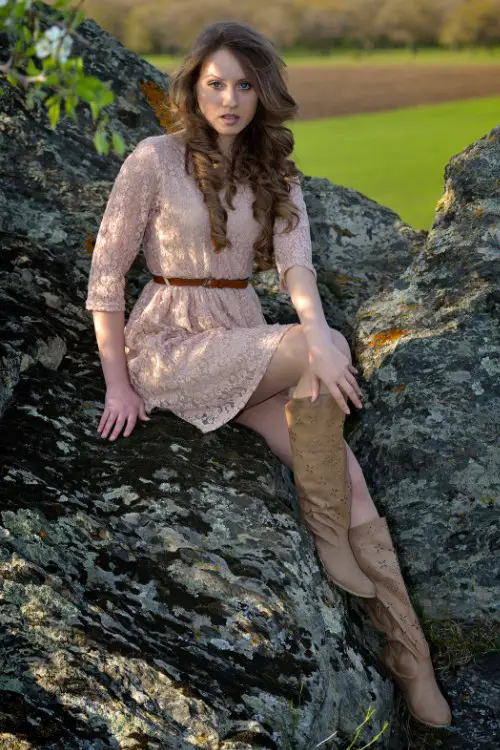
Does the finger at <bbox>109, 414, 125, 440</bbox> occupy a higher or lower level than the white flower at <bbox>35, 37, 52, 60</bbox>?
lower

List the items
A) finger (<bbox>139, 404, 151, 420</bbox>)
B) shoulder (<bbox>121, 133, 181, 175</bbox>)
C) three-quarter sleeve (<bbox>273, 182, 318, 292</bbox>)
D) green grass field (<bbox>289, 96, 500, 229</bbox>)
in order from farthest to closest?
green grass field (<bbox>289, 96, 500, 229</bbox>) → three-quarter sleeve (<bbox>273, 182, 318, 292</bbox>) → shoulder (<bbox>121, 133, 181, 175</bbox>) → finger (<bbox>139, 404, 151, 420</bbox>)

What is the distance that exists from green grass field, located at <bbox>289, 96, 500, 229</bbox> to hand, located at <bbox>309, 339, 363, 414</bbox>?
8.69 meters

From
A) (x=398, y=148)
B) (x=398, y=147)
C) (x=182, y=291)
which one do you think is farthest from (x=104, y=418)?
(x=398, y=147)

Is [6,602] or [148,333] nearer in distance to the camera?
[6,602]

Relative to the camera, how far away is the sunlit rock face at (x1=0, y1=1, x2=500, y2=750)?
2.32 meters

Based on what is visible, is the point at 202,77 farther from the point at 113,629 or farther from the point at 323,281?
the point at 113,629

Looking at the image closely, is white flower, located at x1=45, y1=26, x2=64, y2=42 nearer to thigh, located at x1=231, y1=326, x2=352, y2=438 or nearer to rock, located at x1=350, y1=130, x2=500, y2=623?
thigh, located at x1=231, y1=326, x2=352, y2=438

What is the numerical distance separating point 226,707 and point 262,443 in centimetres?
111

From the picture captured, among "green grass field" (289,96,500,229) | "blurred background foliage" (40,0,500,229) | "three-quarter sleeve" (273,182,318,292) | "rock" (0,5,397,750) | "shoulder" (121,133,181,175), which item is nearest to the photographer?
"rock" (0,5,397,750)

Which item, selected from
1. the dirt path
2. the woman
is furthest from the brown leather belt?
the dirt path

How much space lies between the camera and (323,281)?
4.34m

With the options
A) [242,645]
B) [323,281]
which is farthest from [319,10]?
[242,645]

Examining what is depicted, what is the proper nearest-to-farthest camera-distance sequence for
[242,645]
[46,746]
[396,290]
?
[46,746]
[242,645]
[396,290]

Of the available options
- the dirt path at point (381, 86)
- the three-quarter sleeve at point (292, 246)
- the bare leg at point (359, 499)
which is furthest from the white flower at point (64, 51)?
the dirt path at point (381, 86)
